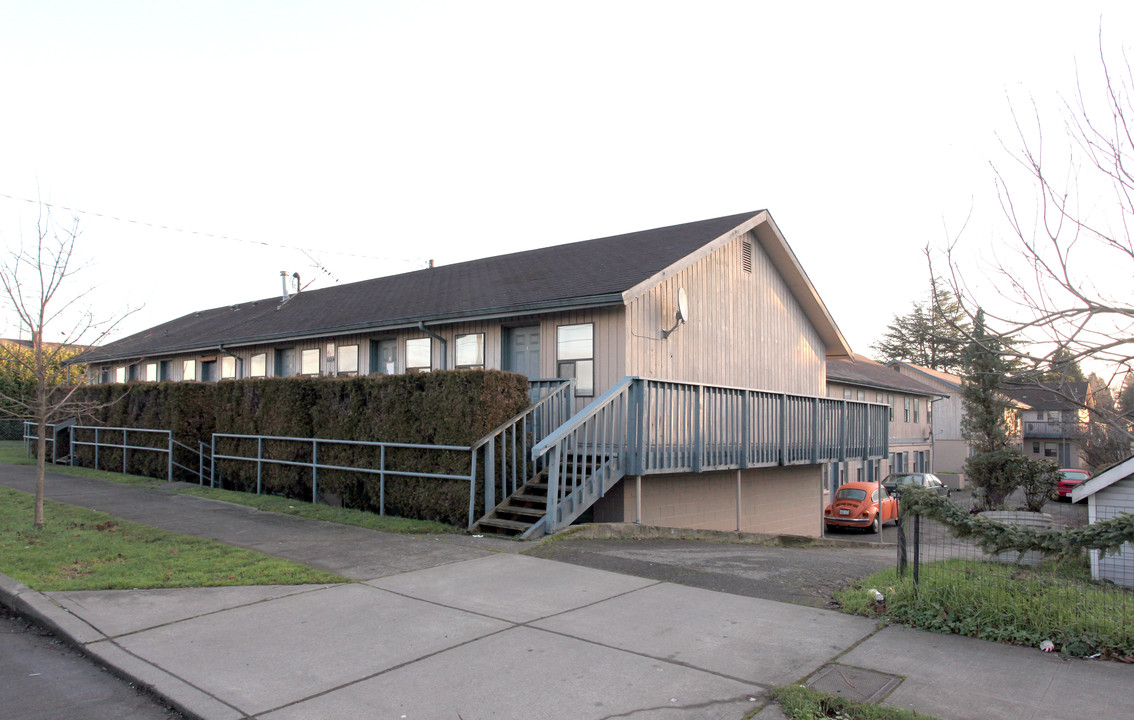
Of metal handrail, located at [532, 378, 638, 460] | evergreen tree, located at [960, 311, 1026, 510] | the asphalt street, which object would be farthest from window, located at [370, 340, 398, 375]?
evergreen tree, located at [960, 311, 1026, 510]

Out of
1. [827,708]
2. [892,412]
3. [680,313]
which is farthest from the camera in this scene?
[892,412]

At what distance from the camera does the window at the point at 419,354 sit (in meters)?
16.1

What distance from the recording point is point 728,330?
633 inches

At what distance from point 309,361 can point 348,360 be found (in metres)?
1.75

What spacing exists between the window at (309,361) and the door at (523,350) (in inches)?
257

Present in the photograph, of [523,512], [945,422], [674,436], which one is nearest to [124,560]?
[523,512]

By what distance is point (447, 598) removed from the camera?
270 inches

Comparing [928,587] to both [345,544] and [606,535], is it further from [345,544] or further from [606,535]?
[345,544]

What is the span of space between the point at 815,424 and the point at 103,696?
14216 mm

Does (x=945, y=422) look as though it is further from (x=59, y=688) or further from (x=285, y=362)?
(x=59, y=688)

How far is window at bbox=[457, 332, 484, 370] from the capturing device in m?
15.1

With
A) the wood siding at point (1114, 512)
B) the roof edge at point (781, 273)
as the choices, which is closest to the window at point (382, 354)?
the roof edge at point (781, 273)

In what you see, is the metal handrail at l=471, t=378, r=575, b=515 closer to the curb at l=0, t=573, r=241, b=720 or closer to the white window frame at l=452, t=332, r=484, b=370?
the white window frame at l=452, t=332, r=484, b=370

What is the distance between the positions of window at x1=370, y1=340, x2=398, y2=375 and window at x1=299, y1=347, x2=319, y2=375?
2.26m
